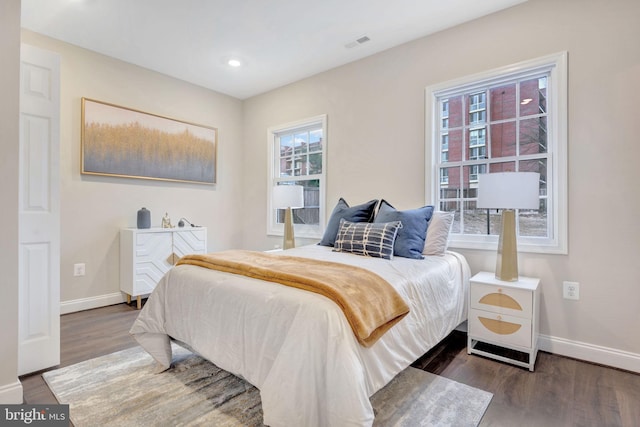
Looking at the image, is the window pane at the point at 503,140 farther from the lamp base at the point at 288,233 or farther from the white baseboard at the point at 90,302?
the white baseboard at the point at 90,302

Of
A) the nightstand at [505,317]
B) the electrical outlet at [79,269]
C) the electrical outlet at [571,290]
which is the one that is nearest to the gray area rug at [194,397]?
the nightstand at [505,317]

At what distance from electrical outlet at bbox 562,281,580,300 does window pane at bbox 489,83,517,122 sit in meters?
1.37

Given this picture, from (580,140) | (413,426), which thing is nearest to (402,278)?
(413,426)

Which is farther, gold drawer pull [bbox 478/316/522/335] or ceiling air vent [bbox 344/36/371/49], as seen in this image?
ceiling air vent [bbox 344/36/371/49]

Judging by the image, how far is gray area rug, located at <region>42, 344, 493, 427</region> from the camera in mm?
1577

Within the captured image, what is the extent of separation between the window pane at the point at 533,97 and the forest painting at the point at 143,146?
3592mm

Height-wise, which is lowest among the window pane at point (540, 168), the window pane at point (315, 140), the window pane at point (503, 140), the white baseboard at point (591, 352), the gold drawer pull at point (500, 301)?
the white baseboard at point (591, 352)

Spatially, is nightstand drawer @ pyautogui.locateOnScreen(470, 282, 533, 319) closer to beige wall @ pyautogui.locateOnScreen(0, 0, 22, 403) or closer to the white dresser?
beige wall @ pyautogui.locateOnScreen(0, 0, 22, 403)

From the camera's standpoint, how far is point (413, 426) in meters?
1.53

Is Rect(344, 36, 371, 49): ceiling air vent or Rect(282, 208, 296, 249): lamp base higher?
Rect(344, 36, 371, 49): ceiling air vent

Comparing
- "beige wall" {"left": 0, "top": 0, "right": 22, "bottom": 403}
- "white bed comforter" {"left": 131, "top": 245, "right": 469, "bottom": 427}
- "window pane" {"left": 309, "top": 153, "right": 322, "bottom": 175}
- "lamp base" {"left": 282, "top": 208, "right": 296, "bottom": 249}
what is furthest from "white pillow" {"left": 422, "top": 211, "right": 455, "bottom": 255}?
"beige wall" {"left": 0, "top": 0, "right": 22, "bottom": 403}

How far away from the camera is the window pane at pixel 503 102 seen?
8.77ft

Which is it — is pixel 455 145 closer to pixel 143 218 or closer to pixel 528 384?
pixel 528 384

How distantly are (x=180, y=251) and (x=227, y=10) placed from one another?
2.50 meters
